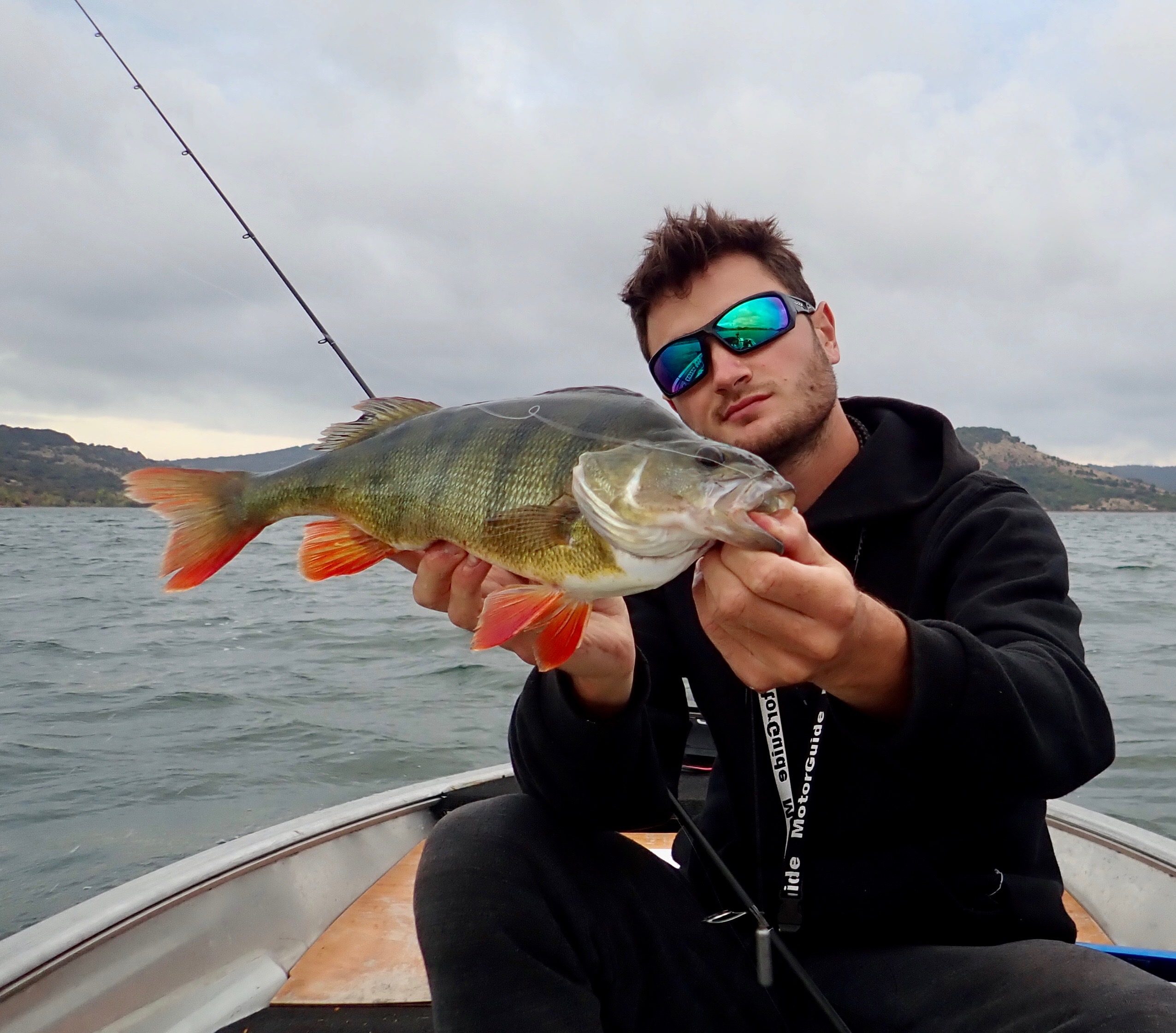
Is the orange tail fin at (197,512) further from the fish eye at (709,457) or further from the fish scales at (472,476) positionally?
the fish eye at (709,457)

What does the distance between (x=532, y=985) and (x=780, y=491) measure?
1.28 m

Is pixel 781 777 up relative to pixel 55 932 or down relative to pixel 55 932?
up

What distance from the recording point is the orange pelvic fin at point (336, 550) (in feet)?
8.14

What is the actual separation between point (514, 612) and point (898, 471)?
140cm

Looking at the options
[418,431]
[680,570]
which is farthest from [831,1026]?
[418,431]

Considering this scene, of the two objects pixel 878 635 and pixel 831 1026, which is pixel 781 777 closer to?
pixel 831 1026

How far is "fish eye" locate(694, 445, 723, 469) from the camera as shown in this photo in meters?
1.62

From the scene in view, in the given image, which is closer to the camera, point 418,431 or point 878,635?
point 878,635

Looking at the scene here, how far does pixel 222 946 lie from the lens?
2996 millimetres

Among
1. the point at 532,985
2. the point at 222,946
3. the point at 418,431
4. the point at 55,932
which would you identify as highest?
the point at 418,431

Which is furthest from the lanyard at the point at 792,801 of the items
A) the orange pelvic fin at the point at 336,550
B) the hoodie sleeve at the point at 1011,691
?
the orange pelvic fin at the point at 336,550

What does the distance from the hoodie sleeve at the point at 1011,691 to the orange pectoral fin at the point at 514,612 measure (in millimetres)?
683

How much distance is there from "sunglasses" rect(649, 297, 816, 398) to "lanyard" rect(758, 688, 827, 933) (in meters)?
1.14

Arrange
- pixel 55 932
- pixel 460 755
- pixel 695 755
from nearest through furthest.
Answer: pixel 55 932
pixel 695 755
pixel 460 755
